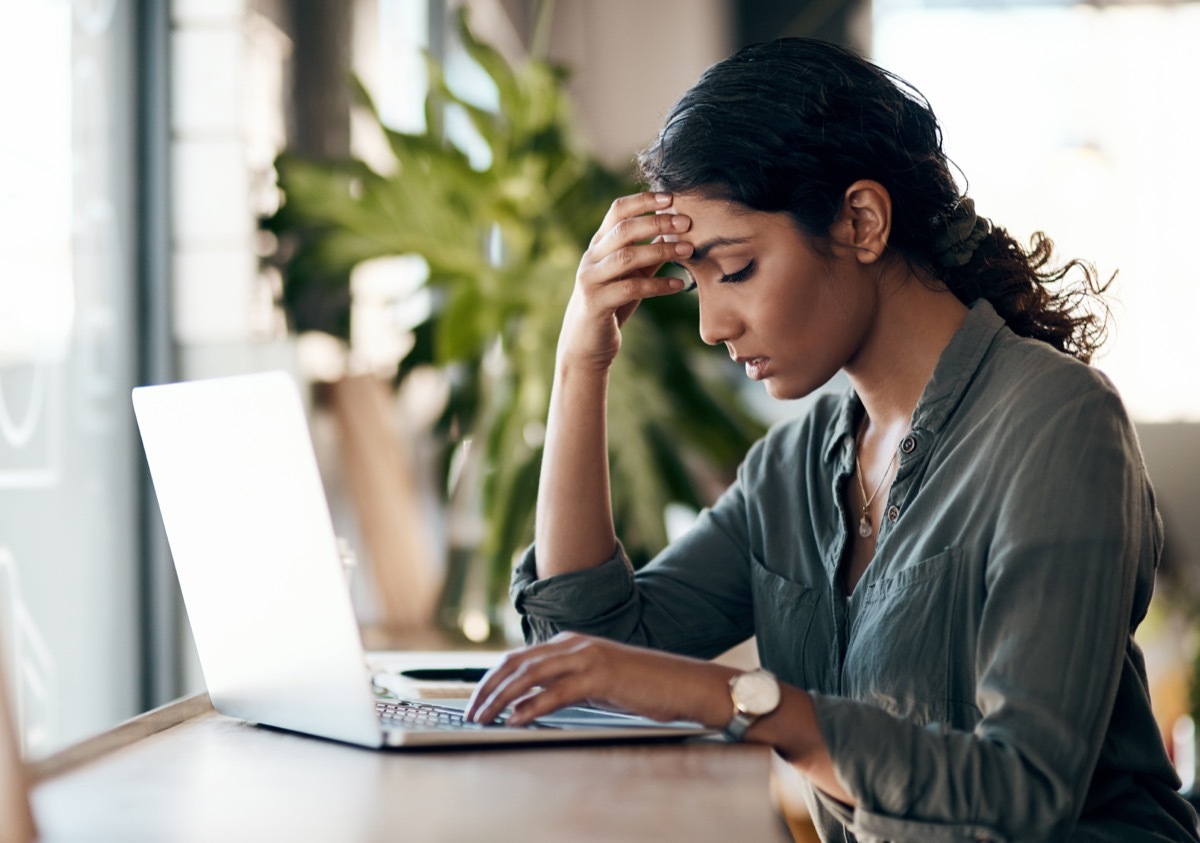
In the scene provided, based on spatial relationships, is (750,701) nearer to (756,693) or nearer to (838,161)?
(756,693)

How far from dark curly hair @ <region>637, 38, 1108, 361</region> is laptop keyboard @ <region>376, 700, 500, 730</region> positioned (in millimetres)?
473

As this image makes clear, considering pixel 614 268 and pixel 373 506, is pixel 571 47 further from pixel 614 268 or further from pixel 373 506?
pixel 614 268

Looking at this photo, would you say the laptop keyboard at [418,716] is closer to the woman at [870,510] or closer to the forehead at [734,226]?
→ the woman at [870,510]

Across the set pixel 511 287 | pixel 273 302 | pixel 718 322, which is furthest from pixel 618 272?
pixel 273 302

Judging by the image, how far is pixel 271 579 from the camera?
34.4 inches

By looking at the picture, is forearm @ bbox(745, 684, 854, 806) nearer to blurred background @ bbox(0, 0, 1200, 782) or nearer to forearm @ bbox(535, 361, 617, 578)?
forearm @ bbox(535, 361, 617, 578)

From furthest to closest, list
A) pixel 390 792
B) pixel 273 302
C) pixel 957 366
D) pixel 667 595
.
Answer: pixel 273 302
pixel 667 595
pixel 957 366
pixel 390 792

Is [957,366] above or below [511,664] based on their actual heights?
above

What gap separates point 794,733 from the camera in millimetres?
829

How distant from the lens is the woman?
2.71 feet

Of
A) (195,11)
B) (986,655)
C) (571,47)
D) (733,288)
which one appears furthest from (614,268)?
(571,47)

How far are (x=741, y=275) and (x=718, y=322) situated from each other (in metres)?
0.05

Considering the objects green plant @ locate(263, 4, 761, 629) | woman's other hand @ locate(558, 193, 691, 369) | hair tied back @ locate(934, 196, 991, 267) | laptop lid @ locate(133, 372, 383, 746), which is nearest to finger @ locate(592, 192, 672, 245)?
woman's other hand @ locate(558, 193, 691, 369)

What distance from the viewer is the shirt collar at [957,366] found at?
1051mm
